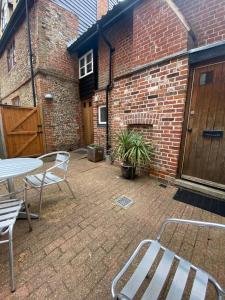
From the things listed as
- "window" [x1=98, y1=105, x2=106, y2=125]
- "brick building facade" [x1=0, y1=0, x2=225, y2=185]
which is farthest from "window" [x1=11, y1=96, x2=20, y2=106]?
"window" [x1=98, y1=105, x2=106, y2=125]

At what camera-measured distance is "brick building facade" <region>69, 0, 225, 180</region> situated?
2.54 metres

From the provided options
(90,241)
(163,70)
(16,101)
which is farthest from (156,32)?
(16,101)

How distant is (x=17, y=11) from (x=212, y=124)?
770 cm

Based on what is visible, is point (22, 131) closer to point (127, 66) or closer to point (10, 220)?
point (127, 66)

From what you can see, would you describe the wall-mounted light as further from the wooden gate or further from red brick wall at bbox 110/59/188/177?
red brick wall at bbox 110/59/188/177

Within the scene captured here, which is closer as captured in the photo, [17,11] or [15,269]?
[15,269]

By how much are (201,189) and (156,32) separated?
Result: 3081mm

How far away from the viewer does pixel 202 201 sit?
245cm

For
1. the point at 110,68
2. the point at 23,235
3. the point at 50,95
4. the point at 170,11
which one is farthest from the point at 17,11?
the point at 23,235

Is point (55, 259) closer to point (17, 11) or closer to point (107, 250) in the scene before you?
point (107, 250)

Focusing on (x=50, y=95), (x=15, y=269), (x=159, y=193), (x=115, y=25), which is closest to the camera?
(x=15, y=269)

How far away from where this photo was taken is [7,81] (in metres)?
8.16

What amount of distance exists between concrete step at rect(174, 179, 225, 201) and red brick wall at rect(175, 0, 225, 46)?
246cm

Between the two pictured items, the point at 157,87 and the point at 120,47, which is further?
the point at 120,47
